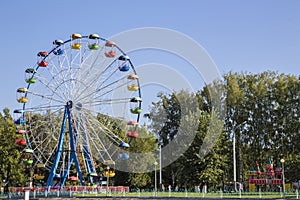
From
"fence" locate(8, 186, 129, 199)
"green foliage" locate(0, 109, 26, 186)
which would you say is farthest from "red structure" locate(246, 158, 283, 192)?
"green foliage" locate(0, 109, 26, 186)

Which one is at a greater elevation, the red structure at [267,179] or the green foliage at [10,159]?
the green foliage at [10,159]

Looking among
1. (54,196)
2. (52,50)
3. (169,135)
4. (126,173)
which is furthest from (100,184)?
(169,135)

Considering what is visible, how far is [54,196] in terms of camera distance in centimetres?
4766

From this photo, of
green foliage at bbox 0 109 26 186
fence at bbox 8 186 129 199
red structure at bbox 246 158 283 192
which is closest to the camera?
fence at bbox 8 186 129 199

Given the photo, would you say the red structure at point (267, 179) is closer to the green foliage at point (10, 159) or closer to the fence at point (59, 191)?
the fence at point (59, 191)

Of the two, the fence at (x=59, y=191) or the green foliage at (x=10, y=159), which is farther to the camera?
the green foliage at (x=10, y=159)

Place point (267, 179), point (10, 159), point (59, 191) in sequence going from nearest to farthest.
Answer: point (59, 191)
point (267, 179)
point (10, 159)

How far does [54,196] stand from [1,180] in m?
27.3

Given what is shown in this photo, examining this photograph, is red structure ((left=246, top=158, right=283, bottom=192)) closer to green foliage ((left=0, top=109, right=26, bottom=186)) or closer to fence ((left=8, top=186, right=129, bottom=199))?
fence ((left=8, top=186, right=129, bottom=199))

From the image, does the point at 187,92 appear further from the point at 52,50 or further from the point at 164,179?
the point at 52,50

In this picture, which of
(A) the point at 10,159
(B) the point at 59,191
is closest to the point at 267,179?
(B) the point at 59,191

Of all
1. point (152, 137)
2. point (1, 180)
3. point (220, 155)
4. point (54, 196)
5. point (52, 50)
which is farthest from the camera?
point (152, 137)

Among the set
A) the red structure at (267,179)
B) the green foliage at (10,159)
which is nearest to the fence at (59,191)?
the red structure at (267,179)

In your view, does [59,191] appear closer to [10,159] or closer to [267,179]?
[267,179]
